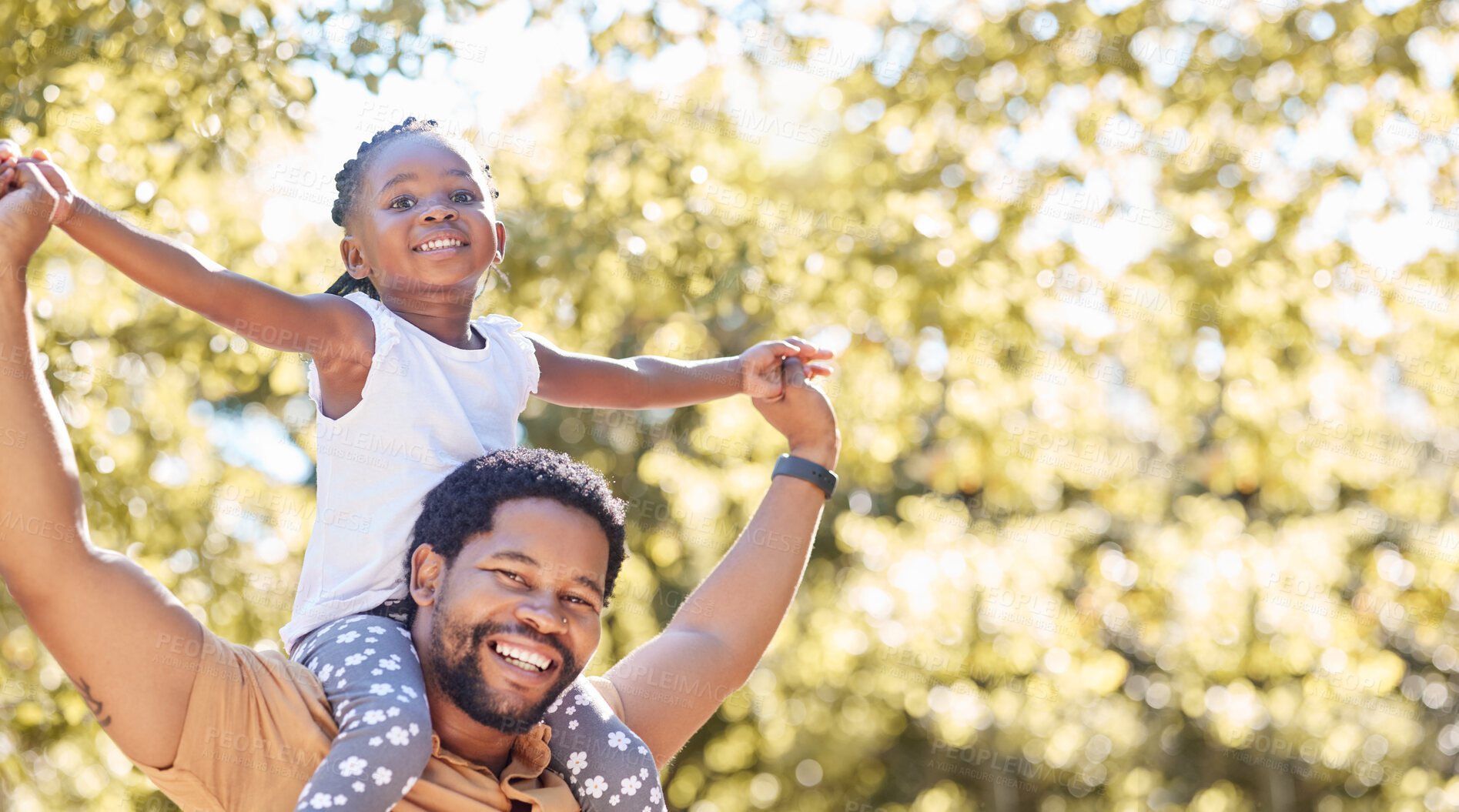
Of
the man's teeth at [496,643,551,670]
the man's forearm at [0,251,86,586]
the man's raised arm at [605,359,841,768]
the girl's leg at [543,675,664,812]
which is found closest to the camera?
the man's forearm at [0,251,86,586]

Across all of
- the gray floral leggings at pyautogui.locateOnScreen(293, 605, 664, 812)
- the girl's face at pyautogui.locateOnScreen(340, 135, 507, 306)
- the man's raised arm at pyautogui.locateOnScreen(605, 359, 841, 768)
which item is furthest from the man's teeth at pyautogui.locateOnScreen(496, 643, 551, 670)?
the girl's face at pyautogui.locateOnScreen(340, 135, 507, 306)

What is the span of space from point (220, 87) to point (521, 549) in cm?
256

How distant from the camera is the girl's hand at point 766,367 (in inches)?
105

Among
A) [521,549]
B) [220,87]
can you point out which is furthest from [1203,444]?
[521,549]

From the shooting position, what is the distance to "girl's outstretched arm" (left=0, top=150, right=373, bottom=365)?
5.91 ft

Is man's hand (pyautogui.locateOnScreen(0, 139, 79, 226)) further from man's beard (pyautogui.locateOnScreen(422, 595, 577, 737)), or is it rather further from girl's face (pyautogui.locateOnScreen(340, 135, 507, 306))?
man's beard (pyautogui.locateOnScreen(422, 595, 577, 737))

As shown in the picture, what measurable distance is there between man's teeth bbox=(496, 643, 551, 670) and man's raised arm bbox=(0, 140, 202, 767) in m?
0.42

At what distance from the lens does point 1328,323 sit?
592cm

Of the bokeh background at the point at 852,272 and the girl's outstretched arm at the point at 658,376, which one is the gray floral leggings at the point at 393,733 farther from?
the bokeh background at the point at 852,272

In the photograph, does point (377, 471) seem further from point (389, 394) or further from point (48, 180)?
point (48, 180)

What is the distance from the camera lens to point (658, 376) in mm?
2652

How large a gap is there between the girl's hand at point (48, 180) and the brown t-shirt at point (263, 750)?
0.60 metres

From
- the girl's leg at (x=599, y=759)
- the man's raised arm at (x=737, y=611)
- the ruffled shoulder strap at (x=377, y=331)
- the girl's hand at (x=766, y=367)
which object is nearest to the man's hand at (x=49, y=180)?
the ruffled shoulder strap at (x=377, y=331)

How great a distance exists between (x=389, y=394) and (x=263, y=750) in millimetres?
589
